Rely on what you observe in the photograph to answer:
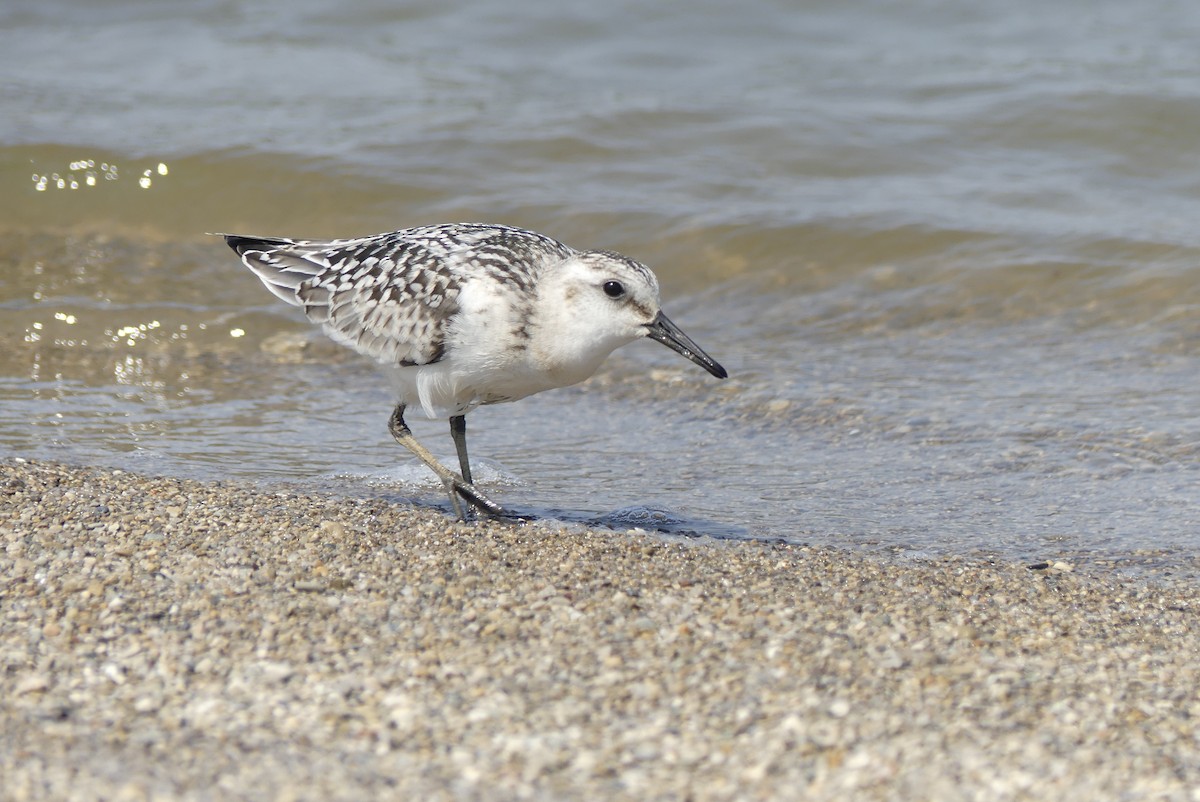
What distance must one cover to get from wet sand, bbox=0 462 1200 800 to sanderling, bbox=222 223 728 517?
0.67 meters

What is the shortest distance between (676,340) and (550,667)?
1.89m

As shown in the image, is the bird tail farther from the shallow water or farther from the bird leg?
the shallow water

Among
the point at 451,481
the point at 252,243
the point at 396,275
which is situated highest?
the point at 252,243

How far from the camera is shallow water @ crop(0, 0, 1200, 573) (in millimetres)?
7555

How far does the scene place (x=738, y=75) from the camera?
602 inches

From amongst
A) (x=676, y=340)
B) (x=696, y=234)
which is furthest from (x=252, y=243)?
(x=696, y=234)

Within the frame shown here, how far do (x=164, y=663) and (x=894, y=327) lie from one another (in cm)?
660

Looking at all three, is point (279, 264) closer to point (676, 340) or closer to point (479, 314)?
point (479, 314)

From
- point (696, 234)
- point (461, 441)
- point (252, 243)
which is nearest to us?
point (461, 441)

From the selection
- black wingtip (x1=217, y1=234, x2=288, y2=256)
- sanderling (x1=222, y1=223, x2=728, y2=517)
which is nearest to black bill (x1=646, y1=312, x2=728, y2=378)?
sanderling (x1=222, y1=223, x2=728, y2=517)

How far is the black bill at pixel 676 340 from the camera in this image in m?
6.12

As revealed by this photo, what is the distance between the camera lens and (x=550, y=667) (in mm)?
4727

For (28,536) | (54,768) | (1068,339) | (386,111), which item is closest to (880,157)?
(1068,339)

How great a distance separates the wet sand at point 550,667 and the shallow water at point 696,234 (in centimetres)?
95
